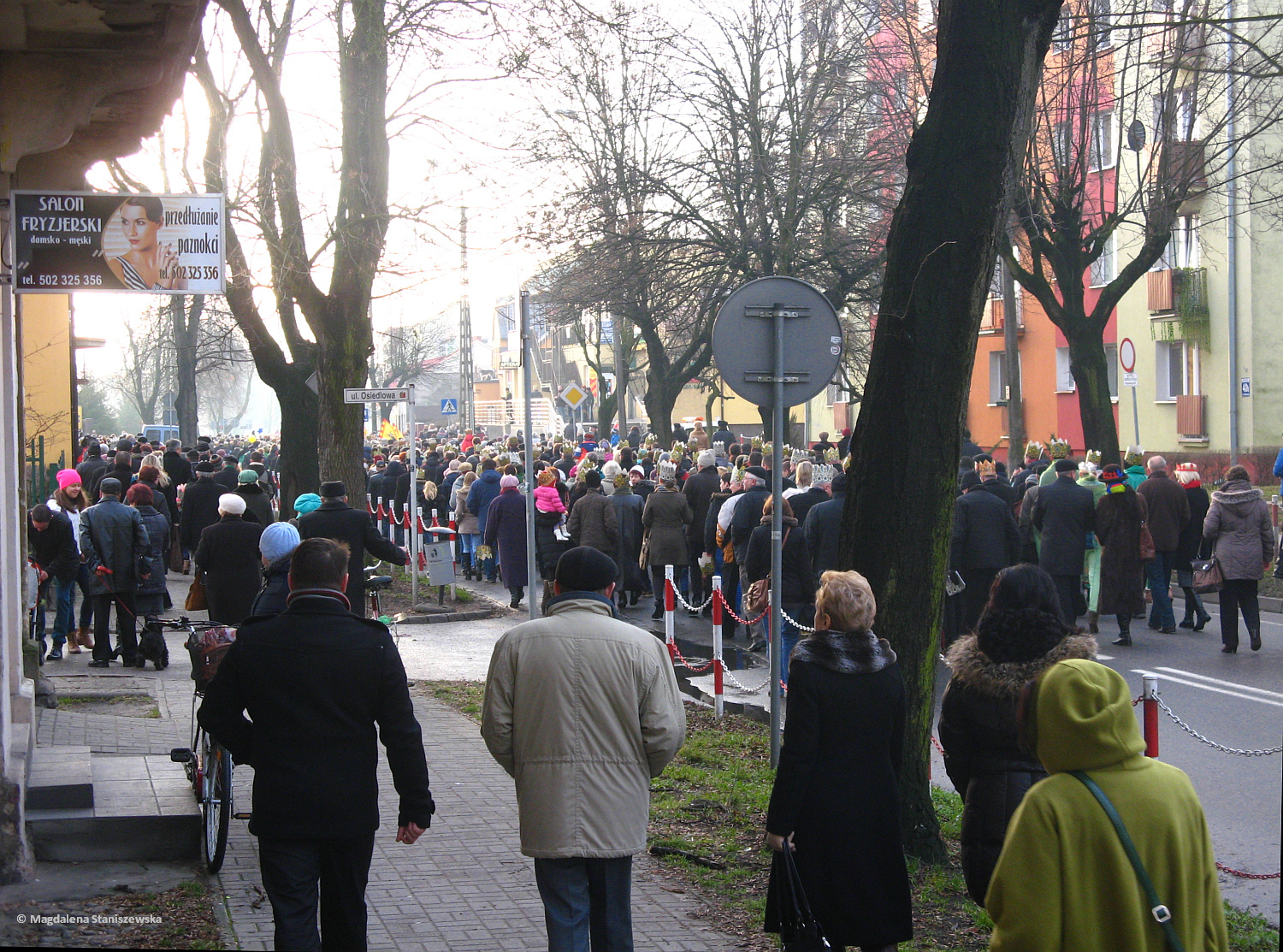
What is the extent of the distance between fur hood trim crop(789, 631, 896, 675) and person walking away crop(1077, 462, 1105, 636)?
1025 centimetres

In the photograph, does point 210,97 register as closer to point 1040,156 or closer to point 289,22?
point 289,22

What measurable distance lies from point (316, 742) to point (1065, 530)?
437 inches

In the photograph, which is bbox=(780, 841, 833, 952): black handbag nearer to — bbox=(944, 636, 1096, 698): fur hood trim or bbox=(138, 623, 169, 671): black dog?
bbox=(944, 636, 1096, 698): fur hood trim

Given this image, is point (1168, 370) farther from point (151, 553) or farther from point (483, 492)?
point (151, 553)

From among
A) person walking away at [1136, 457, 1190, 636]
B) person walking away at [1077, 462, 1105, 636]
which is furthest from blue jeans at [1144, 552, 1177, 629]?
person walking away at [1077, 462, 1105, 636]

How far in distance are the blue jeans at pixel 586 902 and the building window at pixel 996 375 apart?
1559 inches

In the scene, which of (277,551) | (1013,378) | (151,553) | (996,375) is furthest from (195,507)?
(996,375)

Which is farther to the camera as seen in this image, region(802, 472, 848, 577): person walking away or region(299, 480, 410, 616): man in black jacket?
region(802, 472, 848, 577): person walking away

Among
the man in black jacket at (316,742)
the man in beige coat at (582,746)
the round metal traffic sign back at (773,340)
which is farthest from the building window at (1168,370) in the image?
the man in black jacket at (316,742)

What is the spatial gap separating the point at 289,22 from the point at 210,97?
146 centimetres

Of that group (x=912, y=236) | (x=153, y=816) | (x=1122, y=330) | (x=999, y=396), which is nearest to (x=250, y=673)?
(x=153, y=816)

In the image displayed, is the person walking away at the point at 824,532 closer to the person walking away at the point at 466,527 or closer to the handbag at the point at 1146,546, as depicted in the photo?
the handbag at the point at 1146,546

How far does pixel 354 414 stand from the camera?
17.6 meters

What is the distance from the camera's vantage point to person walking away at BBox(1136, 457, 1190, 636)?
48.5 feet
